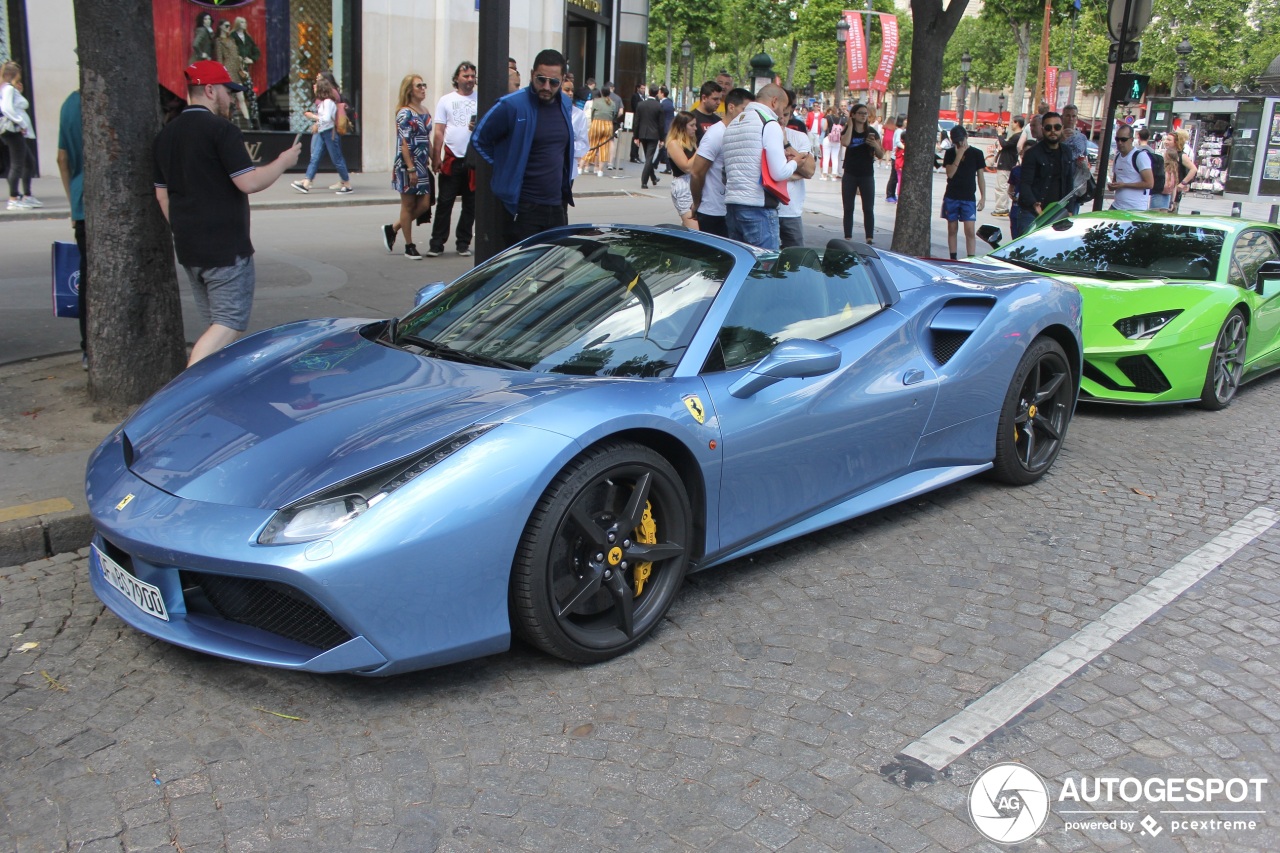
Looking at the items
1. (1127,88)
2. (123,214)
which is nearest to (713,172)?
(123,214)

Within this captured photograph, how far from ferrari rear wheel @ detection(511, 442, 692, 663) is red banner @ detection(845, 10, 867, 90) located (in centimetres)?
3438

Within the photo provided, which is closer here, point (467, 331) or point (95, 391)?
point (467, 331)

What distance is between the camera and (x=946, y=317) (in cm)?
499

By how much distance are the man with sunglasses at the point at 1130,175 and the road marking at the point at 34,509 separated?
11472mm

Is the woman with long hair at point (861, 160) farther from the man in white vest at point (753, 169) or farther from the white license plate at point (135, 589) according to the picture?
the white license plate at point (135, 589)

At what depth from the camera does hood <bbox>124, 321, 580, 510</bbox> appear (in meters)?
Result: 3.23

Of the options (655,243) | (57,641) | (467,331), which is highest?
(655,243)

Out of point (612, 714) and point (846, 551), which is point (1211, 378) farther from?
point (612, 714)

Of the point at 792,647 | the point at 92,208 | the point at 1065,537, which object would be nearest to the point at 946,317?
the point at 1065,537

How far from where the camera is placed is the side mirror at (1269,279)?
7.29 meters

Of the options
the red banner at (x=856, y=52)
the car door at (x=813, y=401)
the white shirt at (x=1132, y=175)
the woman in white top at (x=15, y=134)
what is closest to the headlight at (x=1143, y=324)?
the car door at (x=813, y=401)

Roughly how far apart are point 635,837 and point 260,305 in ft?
22.4

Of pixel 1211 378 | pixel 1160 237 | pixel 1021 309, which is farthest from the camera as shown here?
pixel 1160 237

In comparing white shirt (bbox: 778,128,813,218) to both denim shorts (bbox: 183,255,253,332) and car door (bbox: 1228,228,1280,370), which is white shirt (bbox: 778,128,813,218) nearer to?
→ car door (bbox: 1228,228,1280,370)
